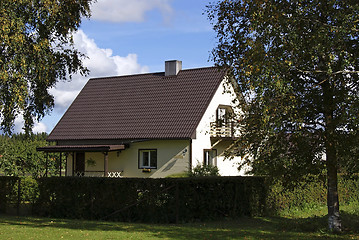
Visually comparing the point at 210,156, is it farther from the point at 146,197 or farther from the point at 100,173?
the point at 146,197

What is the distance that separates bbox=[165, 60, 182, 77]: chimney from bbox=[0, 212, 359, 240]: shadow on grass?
1945cm

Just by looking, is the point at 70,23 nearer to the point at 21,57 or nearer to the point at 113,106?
the point at 21,57

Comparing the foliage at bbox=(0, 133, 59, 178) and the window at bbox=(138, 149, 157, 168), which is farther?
the foliage at bbox=(0, 133, 59, 178)

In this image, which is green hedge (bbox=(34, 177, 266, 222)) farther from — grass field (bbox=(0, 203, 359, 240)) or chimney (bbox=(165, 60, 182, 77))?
chimney (bbox=(165, 60, 182, 77))

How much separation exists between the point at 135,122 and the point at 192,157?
5352 mm

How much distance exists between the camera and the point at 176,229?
50.6 ft

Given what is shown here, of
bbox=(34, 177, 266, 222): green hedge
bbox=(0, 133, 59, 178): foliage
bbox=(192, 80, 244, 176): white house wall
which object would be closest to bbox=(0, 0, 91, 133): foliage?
bbox=(34, 177, 266, 222): green hedge

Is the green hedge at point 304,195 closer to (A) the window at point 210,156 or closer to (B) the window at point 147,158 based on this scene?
(A) the window at point 210,156

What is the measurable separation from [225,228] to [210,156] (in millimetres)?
16559

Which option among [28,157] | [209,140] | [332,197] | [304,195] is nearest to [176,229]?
[332,197]

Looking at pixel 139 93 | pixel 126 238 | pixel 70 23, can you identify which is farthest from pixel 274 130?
pixel 139 93

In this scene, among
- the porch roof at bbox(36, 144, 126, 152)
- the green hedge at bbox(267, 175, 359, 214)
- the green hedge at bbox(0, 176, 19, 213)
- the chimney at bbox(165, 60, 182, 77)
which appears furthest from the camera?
the chimney at bbox(165, 60, 182, 77)

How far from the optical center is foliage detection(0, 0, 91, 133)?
15461 millimetres

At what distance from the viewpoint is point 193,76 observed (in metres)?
34.3
